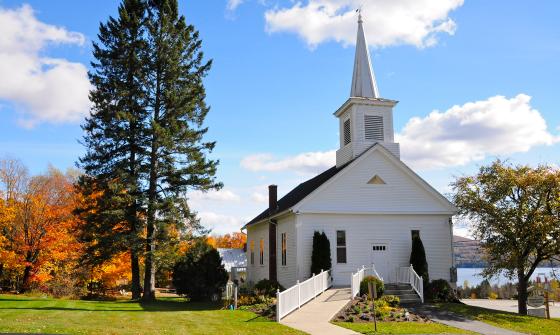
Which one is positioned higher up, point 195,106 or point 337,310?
point 195,106

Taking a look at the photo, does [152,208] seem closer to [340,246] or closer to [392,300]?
[340,246]

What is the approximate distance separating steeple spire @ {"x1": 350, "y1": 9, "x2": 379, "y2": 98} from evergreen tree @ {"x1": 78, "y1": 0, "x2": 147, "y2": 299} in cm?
1244

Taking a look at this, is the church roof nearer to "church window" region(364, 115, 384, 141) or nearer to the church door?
"church window" region(364, 115, 384, 141)

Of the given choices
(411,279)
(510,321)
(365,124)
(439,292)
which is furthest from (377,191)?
(510,321)

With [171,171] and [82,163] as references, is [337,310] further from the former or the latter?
[82,163]

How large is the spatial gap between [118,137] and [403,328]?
18.8 meters

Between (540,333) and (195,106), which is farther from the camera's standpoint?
(195,106)

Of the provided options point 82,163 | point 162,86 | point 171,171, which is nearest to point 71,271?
point 82,163

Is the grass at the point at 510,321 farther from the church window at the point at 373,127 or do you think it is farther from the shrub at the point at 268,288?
the church window at the point at 373,127

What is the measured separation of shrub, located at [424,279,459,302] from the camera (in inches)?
931

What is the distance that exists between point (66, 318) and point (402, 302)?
13452 millimetres

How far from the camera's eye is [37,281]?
34312 millimetres

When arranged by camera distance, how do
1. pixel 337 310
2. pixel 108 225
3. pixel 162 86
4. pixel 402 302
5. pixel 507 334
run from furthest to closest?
pixel 162 86 < pixel 108 225 < pixel 402 302 < pixel 337 310 < pixel 507 334

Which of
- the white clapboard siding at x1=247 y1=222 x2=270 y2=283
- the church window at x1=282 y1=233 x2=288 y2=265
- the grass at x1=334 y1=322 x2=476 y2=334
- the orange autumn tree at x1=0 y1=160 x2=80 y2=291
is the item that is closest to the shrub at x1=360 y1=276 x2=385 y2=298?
the grass at x1=334 y1=322 x2=476 y2=334
